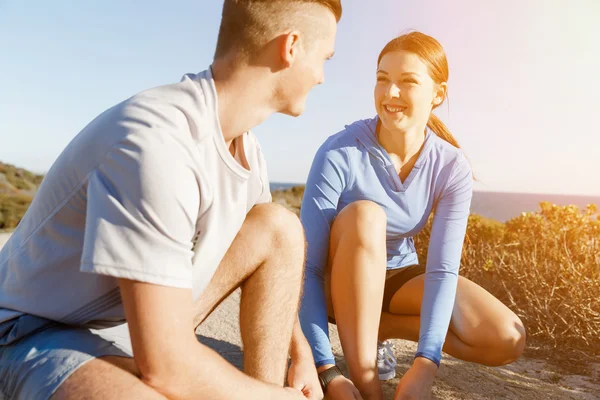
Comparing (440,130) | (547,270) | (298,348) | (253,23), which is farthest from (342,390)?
(547,270)

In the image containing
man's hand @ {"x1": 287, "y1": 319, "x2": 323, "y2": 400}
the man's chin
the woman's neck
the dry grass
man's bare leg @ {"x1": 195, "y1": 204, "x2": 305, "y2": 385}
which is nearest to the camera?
the man's chin

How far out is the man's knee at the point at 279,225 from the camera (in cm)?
182

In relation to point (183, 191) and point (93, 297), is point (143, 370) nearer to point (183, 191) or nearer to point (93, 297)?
point (93, 297)

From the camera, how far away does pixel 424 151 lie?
2.41 m

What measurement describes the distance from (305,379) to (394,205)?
86cm

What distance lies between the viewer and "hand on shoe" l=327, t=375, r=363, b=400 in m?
1.95

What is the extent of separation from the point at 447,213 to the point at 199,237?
4.06 feet

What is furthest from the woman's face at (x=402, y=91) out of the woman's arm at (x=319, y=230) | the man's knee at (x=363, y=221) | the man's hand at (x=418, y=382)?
the man's hand at (x=418, y=382)

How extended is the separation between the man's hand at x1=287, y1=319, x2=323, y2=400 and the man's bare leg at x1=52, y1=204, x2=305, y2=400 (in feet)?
0.33

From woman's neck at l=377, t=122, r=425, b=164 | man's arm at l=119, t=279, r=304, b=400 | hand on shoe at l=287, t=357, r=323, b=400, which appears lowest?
hand on shoe at l=287, t=357, r=323, b=400

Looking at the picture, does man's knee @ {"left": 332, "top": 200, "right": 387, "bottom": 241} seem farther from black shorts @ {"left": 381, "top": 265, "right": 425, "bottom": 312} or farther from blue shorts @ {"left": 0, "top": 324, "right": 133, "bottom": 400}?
blue shorts @ {"left": 0, "top": 324, "right": 133, "bottom": 400}

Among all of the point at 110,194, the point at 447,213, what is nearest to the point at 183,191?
the point at 110,194

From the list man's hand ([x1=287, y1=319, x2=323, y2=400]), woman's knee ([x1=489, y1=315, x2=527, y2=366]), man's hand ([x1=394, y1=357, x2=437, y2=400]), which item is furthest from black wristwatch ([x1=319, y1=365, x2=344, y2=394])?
woman's knee ([x1=489, y1=315, x2=527, y2=366])

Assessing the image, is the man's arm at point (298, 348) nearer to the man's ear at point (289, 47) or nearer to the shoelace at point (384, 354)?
the shoelace at point (384, 354)
